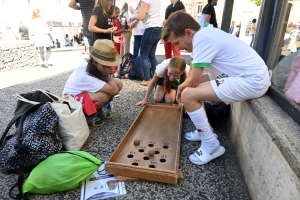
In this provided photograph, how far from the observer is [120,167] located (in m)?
1.52

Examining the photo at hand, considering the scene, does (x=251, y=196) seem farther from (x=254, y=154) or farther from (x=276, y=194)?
(x=276, y=194)

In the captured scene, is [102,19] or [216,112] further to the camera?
[102,19]

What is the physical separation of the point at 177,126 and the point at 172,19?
1.04m

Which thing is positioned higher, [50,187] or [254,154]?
[254,154]

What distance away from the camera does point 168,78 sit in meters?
2.62

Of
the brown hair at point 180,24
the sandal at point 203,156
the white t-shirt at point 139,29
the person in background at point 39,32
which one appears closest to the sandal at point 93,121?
the sandal at point 203,156

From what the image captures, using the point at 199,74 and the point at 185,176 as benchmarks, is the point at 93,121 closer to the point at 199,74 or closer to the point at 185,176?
the point at 185,176

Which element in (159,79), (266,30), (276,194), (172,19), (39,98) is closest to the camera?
(276,194)

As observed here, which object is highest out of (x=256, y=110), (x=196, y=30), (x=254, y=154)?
(x=196, y=30)

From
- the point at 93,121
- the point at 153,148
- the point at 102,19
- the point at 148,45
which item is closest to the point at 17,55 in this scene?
the point at 102,19

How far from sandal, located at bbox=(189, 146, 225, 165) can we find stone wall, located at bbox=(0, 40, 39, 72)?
5.24 metres

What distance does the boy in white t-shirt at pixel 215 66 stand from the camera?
154 centimetres

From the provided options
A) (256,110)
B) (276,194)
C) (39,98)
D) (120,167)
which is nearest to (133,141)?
(120,167)

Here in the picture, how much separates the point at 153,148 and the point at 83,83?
958mm
